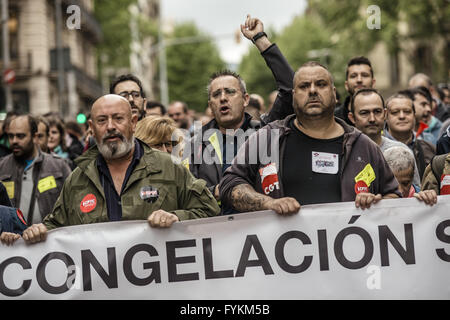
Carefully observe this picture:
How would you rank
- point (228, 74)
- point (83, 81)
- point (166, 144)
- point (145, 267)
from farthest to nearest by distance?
point (83, 81) < point (228, 74) < point (166, 144) < point (145, 267)

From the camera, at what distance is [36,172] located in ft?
25.4

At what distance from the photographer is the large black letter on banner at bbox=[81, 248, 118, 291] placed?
5234 mm

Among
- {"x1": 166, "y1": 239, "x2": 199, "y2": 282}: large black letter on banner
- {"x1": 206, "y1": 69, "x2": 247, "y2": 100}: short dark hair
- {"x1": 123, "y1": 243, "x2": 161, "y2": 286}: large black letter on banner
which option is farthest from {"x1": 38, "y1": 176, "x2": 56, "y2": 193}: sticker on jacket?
{"x1": 166, "y1": 239, "x2": 199, "y2": 282}: large black letter on banner

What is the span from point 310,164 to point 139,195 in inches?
42.9

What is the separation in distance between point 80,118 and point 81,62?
116 feet

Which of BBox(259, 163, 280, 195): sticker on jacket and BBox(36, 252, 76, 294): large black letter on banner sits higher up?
BBox(259, 163, 280, 195): sticker on jacket

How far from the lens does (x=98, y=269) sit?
5258 mm

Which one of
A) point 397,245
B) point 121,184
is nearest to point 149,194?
point 121,184

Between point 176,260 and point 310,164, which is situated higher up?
point 310,164

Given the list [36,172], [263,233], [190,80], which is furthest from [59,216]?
[190,80]

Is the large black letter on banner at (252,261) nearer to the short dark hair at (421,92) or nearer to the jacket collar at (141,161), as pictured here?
the jacket collar at (141,161)

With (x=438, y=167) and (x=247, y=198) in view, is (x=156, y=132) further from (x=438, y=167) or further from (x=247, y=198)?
(x=438, y=167)

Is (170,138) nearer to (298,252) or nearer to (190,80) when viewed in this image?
(298,252)

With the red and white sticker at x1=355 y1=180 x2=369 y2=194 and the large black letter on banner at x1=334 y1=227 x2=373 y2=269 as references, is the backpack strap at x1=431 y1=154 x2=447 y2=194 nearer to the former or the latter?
the red and white sticker at x1=355 y1=180 x2=369 y2=194
